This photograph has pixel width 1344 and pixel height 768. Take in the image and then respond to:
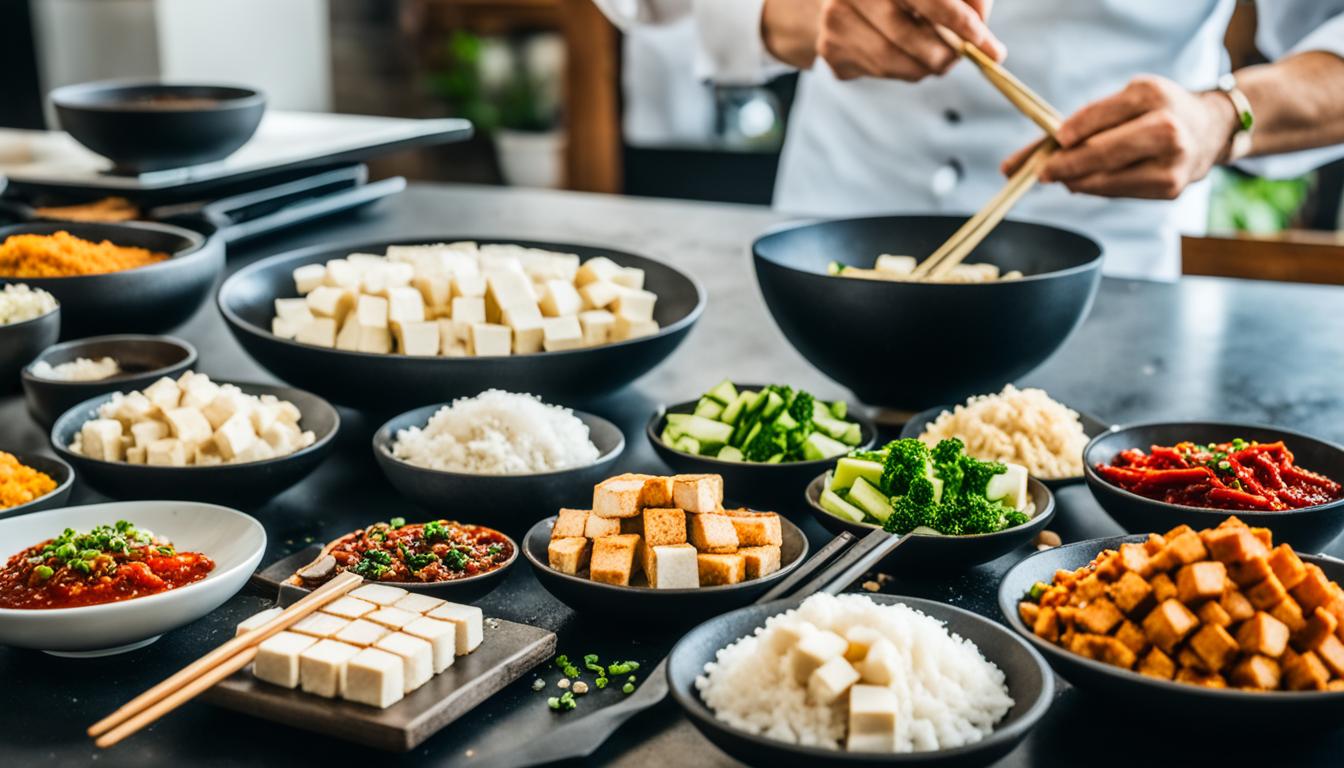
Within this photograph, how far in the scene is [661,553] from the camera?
3.68ft

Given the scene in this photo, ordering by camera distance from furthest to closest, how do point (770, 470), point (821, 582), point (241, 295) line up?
point (241, 295) → point (770, 470) → point (821, 582)

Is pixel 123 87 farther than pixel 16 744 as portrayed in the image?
Yes

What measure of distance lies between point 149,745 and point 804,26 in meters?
1.86

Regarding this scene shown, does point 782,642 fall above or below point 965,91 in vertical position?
below

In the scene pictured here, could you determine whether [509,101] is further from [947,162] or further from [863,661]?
[863,661]

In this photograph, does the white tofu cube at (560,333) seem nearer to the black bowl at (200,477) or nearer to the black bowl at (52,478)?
the black bowl at (200,477)

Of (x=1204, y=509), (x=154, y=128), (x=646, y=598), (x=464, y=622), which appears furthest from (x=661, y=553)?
(x=154, y=128)

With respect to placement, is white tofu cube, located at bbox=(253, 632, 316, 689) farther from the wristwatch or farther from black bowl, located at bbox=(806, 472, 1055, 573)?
the wristwatch

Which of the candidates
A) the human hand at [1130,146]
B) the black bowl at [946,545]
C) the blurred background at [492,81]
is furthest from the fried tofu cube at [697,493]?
the blurred background at [492,81]

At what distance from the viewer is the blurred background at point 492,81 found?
4.90m

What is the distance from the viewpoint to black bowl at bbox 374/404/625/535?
52.2 inches

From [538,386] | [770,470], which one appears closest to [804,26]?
[538,386]

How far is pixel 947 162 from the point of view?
2.74 m

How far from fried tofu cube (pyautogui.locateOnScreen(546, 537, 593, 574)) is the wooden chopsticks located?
0.19 metres
